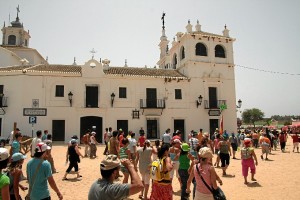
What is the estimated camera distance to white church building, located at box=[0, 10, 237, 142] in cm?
2144

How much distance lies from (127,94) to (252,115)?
6080 cm

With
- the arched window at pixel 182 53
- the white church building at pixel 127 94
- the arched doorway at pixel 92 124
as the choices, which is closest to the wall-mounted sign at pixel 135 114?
the white church building at pixel 127 94

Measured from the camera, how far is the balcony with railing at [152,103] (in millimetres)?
23406

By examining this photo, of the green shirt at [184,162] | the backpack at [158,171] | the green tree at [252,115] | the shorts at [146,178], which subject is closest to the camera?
the backpack at [158,171]

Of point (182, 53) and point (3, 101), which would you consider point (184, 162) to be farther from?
point (182, 53)

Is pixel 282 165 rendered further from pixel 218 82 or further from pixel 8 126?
pixel 8 126

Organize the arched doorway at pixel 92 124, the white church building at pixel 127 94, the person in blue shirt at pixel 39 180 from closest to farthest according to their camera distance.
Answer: the person in blue shirt at pixel 39 180
the white church building at pixel 127 94
the arched doorway at pixel 92 124

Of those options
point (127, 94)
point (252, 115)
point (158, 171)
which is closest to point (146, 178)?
point (158, 171)

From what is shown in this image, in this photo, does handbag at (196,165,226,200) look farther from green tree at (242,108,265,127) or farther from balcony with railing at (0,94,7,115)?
green tree at (242,108,265,127)

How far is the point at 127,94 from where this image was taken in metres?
23.4

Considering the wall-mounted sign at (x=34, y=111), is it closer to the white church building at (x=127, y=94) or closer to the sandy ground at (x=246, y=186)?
the white church building at (x=127, y=94)

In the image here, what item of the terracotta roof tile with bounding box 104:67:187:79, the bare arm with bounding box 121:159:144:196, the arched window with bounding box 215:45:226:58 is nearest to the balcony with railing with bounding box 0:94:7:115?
the terracotta roof tile with bounding box 104:67:187:79

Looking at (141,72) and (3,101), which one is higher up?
(141,72)

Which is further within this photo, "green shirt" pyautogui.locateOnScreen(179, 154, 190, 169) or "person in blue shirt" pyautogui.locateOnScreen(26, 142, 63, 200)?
"green shirt" pyautogui.locateOnScreen(179, 154, 190, 169)
